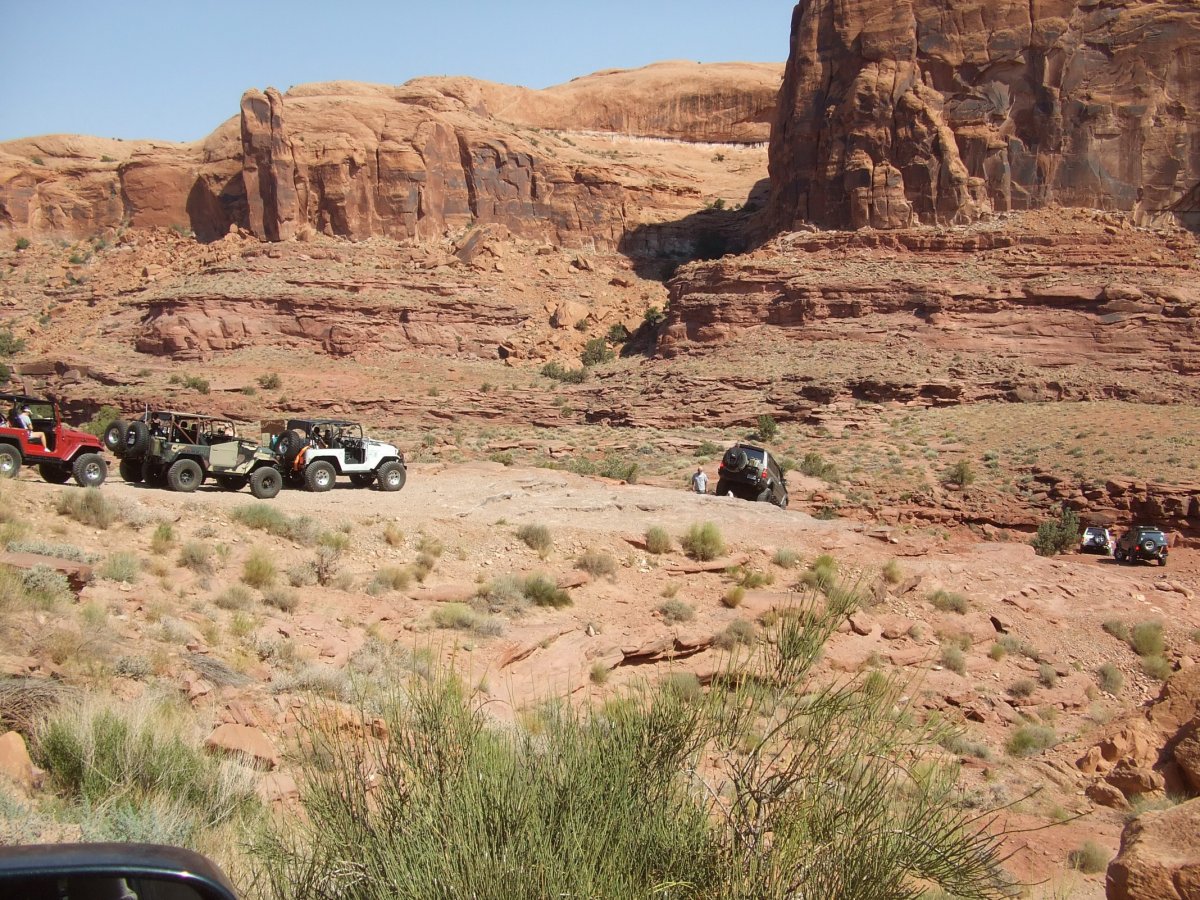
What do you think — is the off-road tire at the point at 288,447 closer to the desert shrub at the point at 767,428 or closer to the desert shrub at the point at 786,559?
the desert shrub at the point at 786,559

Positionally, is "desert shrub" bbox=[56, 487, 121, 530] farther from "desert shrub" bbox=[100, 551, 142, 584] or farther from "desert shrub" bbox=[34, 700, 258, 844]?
"desert shrub" bbox=[34, 700, 258, 844]

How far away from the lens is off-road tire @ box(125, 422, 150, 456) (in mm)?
18078

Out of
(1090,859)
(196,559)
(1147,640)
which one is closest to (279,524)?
(196,559)

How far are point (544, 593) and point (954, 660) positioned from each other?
19.3 ft

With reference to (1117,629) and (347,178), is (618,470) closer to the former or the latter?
(1117,629)

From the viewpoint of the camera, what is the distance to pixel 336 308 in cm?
5294

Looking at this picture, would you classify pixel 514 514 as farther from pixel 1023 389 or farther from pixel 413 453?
pixel 1023 389

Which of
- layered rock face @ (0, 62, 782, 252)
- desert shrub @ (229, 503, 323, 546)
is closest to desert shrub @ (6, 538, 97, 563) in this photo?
desert shrub @ (229, 503, 323, 546)

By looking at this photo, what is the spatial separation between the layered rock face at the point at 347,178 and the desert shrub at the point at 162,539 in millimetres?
50465

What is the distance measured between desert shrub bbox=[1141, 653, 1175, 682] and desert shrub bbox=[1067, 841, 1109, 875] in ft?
24.1

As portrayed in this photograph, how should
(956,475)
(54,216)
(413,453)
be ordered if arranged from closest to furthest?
(956,475)
(413,453)
(54,216)

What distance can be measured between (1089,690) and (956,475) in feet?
52.7

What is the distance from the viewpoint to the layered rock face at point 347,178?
61.2 m

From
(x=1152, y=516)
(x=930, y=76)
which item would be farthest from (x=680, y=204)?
(x=1152, y=516)
